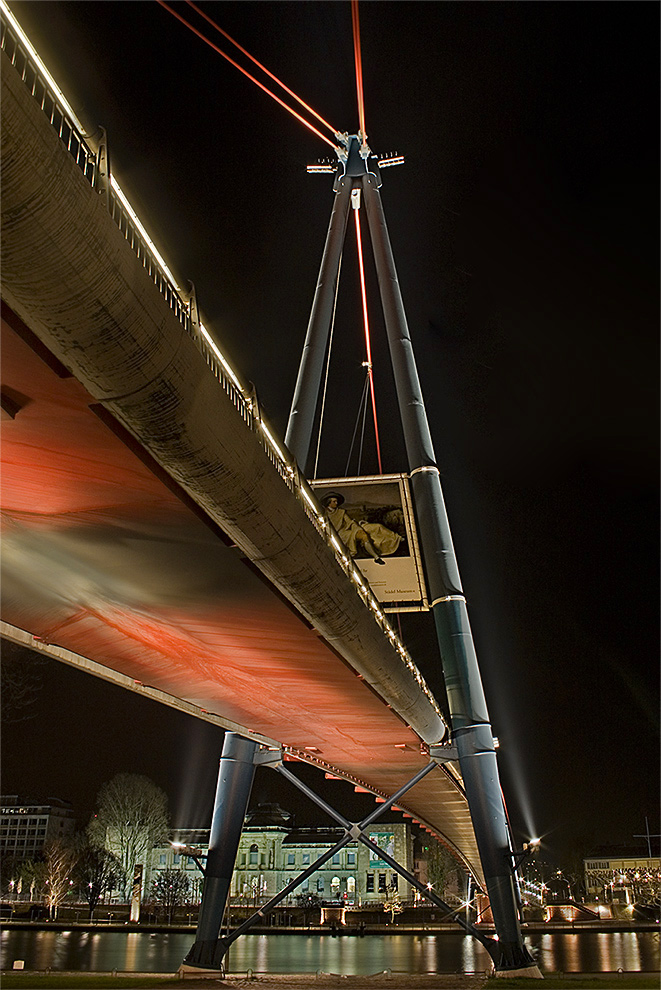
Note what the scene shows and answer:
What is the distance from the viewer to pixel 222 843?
23016mm

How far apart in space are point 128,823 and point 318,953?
45156mm

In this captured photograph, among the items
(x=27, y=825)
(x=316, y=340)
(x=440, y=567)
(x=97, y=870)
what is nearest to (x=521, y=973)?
(x=440, y=567)

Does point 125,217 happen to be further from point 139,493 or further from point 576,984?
point 576,984

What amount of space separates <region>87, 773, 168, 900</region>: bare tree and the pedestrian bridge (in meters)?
67.8

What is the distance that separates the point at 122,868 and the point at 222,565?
7718cm

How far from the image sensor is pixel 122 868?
3091 inches

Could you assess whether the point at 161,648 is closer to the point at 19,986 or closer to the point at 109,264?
the point at 19,986

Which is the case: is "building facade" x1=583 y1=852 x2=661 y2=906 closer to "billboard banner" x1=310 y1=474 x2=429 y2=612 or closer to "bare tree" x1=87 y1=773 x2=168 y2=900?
"bare tree" x1=87 y1=773 x2=168 y2=900

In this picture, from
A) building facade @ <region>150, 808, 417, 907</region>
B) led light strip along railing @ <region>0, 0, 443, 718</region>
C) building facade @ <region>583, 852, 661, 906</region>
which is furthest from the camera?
building facade @ <region>583, 852, 661, 906</region>

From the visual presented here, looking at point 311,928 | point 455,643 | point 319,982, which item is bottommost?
point 311,928

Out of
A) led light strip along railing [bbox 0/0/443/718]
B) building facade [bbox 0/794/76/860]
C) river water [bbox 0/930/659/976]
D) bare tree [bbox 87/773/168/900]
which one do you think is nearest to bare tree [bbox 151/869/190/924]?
bare tree [bbox 87/773/168/900]

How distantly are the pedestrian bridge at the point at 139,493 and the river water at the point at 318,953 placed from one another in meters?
14.4

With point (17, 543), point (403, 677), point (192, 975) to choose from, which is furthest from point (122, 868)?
point (17, 543)

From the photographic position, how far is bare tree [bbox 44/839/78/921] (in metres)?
68.5
